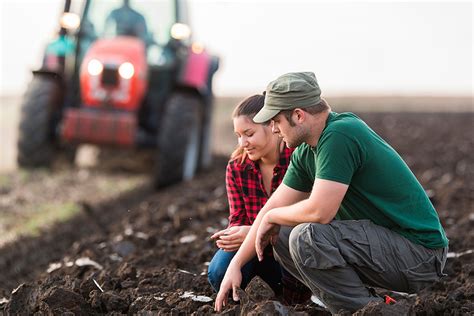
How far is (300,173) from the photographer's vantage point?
3.51 metres

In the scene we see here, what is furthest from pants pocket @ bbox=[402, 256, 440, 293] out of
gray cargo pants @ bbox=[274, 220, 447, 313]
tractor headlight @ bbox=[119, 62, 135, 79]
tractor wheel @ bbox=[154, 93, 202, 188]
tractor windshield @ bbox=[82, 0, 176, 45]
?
tractor windshield @ bbox=[82, 0, 176, 45]

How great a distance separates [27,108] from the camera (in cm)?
944

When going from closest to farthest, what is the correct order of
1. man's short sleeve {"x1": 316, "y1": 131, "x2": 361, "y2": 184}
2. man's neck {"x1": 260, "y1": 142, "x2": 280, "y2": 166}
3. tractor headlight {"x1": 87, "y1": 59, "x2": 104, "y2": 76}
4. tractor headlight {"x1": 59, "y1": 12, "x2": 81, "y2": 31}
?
1. man's short sleeve {"x1": 316, "y1": 131, "x2": 361, "y2": 184}
2. man's neck {"x1": 260, "y1": 142, "x2": 280, "y2": 166}
3. tractor headlight {"x1": 87, "y1": 59, "x2": 104, "y2": 76}
4. tractor headlight {"x1": 59, "y1": 12, "x2": 81, "y2": 31}

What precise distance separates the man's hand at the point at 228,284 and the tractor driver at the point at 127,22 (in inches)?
249

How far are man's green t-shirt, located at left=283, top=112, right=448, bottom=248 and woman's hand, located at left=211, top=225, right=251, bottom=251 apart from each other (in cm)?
34

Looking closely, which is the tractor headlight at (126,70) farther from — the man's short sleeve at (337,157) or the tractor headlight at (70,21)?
the man's short sleeve at (337,157)

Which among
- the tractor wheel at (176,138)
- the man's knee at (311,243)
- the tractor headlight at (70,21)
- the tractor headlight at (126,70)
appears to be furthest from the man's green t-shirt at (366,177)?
the tractor headlight at (70,21)

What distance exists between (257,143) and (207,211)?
2722mm

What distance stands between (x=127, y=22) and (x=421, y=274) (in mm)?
6650

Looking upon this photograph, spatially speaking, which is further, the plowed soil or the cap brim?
the plowed soil

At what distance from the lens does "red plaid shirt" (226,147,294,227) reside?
152 inches

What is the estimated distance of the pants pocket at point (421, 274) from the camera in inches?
137

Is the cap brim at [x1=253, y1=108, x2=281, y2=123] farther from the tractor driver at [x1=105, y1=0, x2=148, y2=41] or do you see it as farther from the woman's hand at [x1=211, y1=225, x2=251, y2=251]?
the tractor driver at [x1=105, y1=0, x2=148, y2=41]

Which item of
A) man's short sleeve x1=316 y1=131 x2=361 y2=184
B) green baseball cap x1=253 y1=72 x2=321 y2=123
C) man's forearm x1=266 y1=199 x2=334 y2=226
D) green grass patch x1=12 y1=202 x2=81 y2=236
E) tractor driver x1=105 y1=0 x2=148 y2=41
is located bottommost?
green grass patch x1=12 y1=202 x2=81 y2=236
